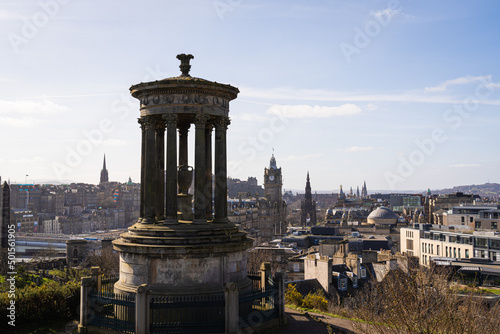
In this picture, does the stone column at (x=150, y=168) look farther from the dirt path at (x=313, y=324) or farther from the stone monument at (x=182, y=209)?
the dirt path at (x=313, y=324)

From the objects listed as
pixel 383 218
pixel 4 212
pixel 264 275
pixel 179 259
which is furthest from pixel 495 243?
pixel 383 218

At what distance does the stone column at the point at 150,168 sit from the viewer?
21719 millimetres

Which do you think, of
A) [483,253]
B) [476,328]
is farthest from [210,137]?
[483,253]

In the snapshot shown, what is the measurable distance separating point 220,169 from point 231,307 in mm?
6205

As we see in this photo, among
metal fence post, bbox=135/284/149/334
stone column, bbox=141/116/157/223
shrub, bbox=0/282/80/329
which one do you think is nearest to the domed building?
shrub, bbox=0/282/80/329

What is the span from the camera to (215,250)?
20.1m

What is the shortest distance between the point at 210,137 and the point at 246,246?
5671 mm

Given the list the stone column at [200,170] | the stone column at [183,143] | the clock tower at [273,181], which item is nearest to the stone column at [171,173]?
the stone column at [200,170]

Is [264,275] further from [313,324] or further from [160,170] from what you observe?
[160,170]

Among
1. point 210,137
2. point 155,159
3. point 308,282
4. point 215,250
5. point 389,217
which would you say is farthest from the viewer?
point 389,217

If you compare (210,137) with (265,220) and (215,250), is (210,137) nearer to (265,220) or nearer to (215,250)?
(215,250)

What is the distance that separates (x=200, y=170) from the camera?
2127 centimetres

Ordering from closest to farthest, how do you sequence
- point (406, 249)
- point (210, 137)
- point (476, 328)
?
point (476, 328) < point (210, 137) < point (406, 249)

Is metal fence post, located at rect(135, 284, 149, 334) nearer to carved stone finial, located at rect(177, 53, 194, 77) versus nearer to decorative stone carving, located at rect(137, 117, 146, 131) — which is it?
decorative stone carving, located at rect(137, 117, 146, 131)
